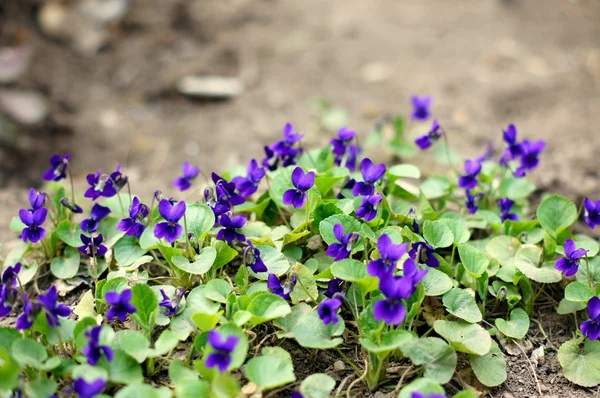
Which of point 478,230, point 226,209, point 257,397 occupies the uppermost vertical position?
point 226,209

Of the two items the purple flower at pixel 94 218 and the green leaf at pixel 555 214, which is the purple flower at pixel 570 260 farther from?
the purple flower at pixel 94 218

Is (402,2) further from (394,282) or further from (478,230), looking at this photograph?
(394,282)

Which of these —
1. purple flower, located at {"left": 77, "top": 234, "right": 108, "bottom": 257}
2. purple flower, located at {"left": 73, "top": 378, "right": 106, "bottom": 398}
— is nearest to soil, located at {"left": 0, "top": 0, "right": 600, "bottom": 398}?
purple flower, located at {"left": 77, "top": 234, "right": 108, "bottom": 257}

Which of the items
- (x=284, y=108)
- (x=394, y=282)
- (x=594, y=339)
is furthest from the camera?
(x=284, y=108)

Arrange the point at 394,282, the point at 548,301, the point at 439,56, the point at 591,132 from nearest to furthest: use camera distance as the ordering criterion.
Answer: the point at 394,282 < the point at 548,301 < the point at 591,132 < the point at 439,56

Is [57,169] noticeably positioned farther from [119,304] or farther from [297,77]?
[297,77]

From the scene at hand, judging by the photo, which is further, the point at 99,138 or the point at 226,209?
the point at 99,138

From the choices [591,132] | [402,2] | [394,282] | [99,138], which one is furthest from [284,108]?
[394,282]
